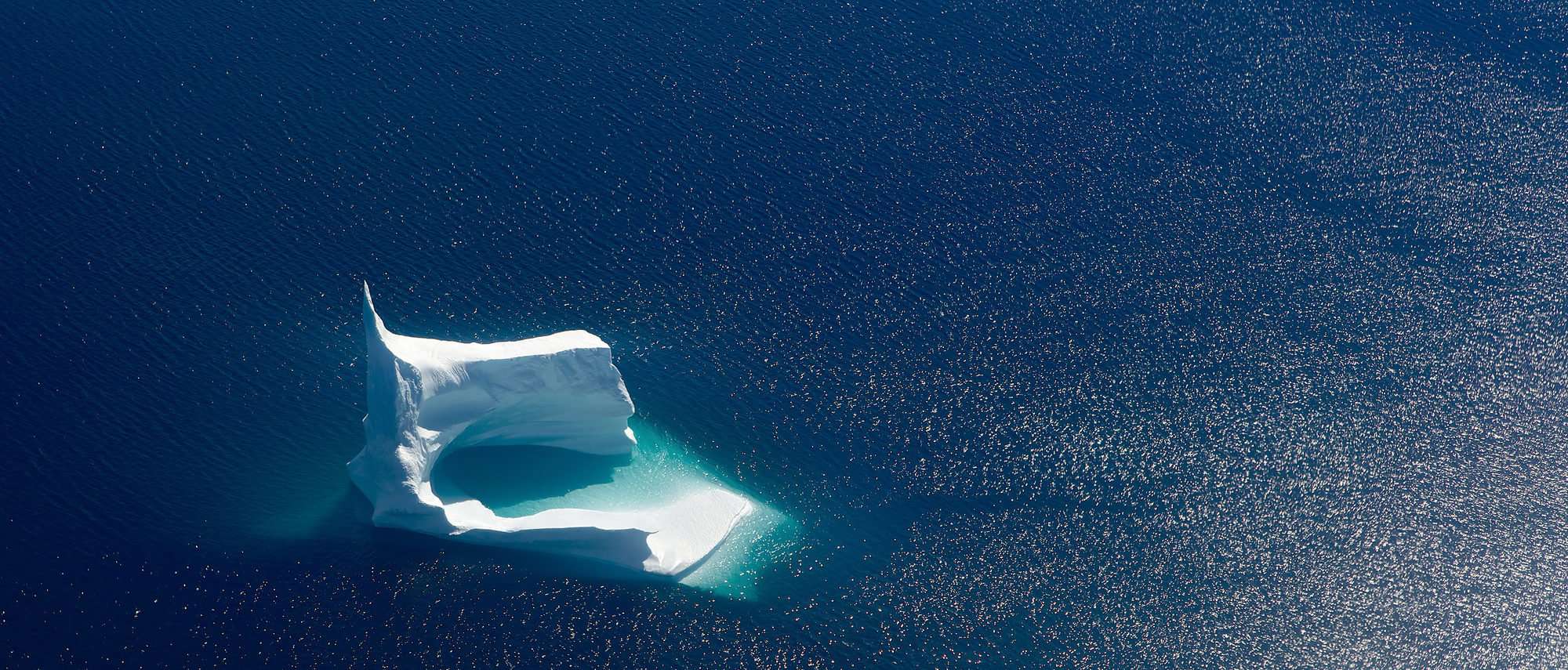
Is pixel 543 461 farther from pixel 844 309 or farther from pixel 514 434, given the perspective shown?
pixel 844 309

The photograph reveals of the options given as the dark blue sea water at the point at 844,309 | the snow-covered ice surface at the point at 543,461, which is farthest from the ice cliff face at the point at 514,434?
the dark blue sea water at the point at 844,309

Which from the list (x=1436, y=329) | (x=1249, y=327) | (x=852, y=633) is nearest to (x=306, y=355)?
(x=852, y=633)

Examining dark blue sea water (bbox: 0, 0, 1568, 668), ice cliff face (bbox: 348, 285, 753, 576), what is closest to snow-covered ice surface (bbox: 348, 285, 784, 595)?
ice cliff face (bbox: 348, 285, 753, 576)

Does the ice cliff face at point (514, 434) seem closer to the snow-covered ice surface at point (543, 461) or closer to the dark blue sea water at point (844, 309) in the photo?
the snow-covered ice surface at point (543, 461)

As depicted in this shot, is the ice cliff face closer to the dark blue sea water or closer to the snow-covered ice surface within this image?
the snow-covered ice surface

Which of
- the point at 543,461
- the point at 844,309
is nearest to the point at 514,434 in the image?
the point at 543,461

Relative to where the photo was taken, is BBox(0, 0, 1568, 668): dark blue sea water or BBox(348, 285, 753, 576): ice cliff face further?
BBox(348, 285, 753, 576): ice cliff face

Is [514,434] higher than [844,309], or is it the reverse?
[514,434]
